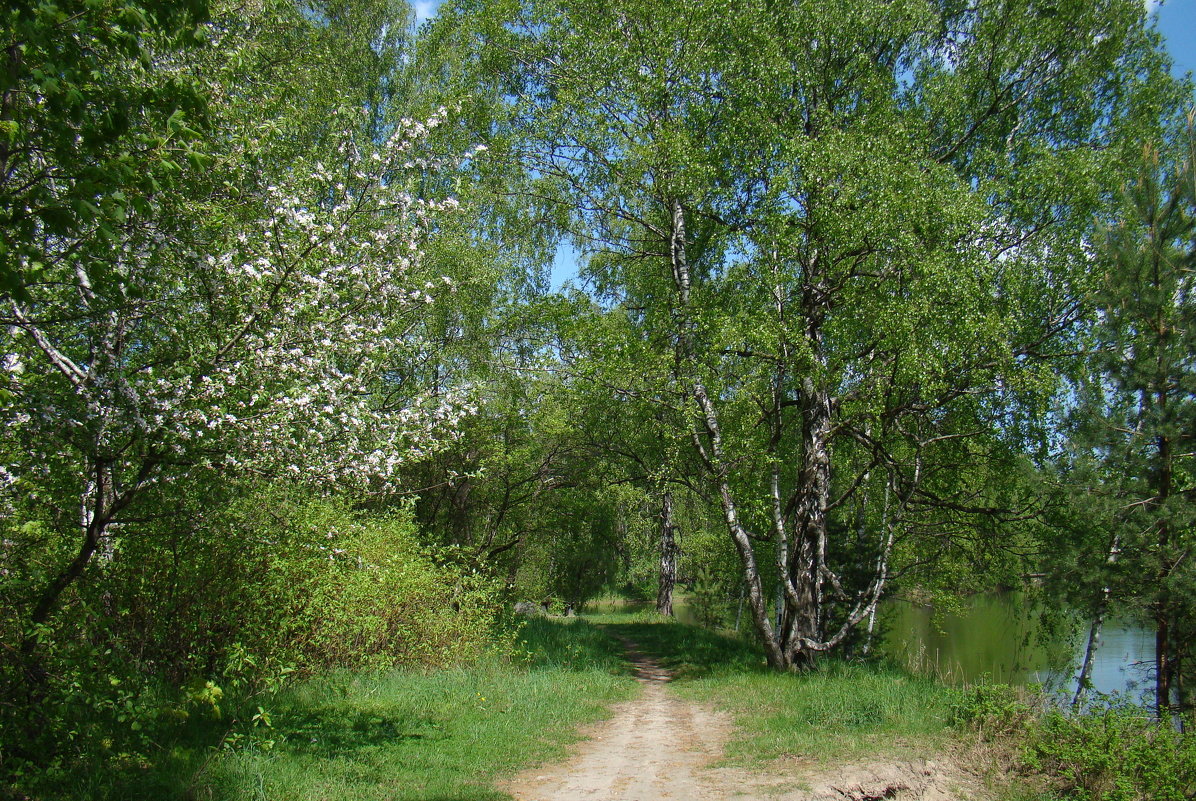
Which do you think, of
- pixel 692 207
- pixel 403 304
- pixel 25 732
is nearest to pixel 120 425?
pixel 25 732

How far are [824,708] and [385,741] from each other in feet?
17.3

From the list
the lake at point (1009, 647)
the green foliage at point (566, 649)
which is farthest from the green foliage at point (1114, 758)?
the green foliage at point (566, 649)

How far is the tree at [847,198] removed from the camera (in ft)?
38.0

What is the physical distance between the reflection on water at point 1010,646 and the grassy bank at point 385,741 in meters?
5.90

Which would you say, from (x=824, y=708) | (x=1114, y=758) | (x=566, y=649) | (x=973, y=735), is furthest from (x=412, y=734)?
(x=566, y=649)

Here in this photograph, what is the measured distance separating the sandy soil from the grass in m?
0.44

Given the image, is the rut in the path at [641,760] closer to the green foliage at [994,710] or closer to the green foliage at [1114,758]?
the green foliage at [994,710]

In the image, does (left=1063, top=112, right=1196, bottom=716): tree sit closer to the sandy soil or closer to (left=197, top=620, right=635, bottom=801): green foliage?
the sandy soil

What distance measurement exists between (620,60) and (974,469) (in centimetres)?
926

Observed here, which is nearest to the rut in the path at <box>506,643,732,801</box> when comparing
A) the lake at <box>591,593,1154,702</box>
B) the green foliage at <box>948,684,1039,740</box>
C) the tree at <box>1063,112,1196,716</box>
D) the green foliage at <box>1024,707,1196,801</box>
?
the green foliage at <box>948,684,1039,740</box>

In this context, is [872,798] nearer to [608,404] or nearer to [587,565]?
[608,404]

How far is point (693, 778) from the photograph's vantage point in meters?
7.36

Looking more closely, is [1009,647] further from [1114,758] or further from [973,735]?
[1114,758]

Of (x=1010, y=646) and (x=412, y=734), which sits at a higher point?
(x=1010, y=646)
